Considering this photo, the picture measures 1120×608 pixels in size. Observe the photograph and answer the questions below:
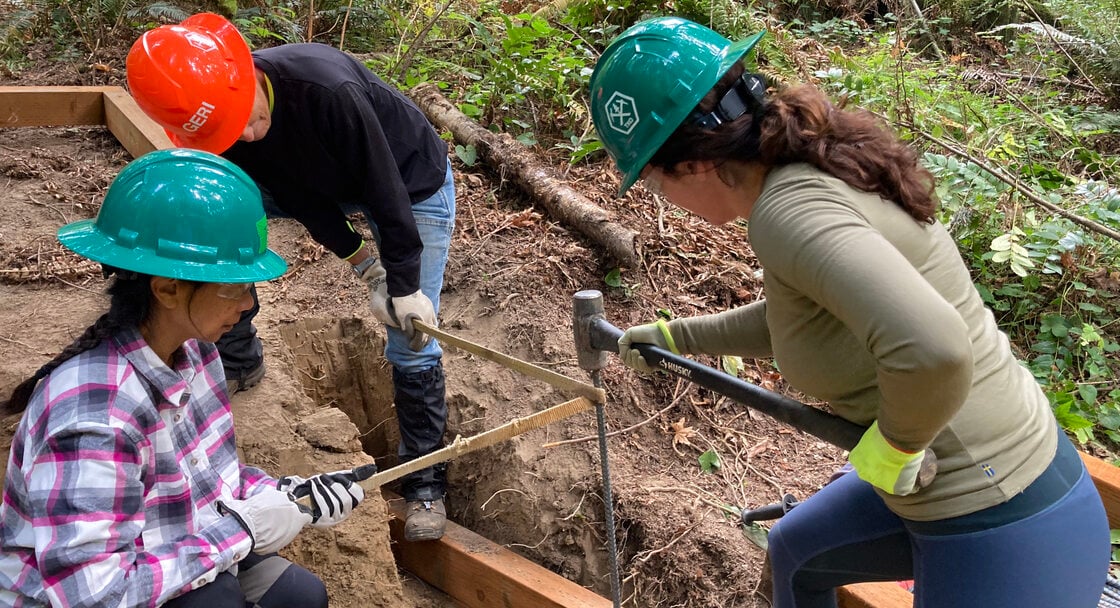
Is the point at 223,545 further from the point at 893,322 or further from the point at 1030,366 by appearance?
the point at 1030,366

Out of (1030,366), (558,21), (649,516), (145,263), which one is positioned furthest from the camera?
(558,21)

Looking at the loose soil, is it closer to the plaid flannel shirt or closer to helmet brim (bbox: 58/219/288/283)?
the plaid flannel shirt

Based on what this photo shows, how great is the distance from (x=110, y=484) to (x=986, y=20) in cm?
768

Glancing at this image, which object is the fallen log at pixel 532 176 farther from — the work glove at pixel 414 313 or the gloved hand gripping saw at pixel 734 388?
the gloved hand gripping saw at pixel 734 388

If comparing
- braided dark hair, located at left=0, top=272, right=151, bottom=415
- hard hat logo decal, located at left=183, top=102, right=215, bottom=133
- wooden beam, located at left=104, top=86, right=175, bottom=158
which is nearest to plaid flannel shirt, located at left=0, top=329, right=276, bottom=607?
braided dark hair, located at left=0, top=272, right=151, bottom=415

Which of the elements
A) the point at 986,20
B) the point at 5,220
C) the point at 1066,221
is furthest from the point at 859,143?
the point at 986,20

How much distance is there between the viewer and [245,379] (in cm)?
342

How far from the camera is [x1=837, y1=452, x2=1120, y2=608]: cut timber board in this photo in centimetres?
247

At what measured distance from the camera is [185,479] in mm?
1951

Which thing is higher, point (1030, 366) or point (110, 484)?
point (110, 484)

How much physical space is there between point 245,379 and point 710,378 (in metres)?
2.22

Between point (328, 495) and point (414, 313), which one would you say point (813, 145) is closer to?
point (328, 495)

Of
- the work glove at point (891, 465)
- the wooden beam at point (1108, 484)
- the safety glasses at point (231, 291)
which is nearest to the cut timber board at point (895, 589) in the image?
the wooden beam at point (1108, 484)

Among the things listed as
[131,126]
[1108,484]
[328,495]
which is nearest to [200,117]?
[328,495]
